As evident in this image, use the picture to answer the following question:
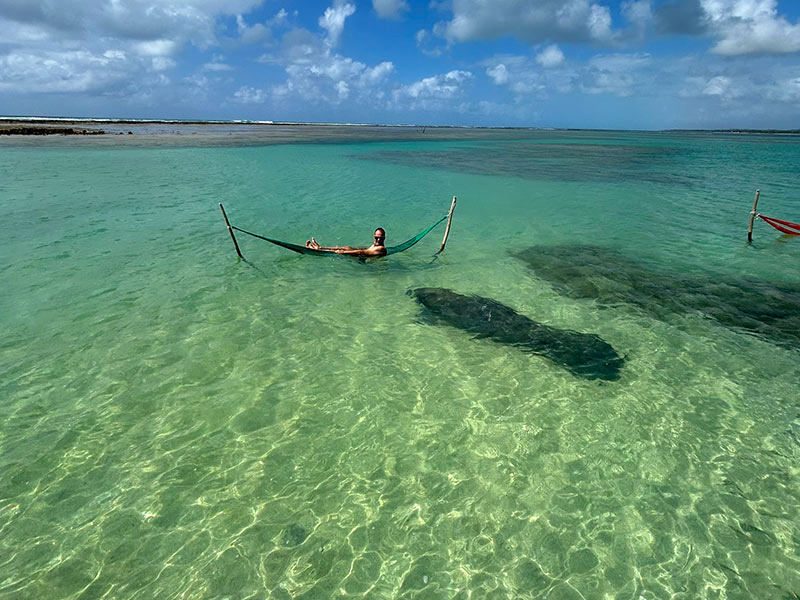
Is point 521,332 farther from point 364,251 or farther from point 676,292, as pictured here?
point 364,251

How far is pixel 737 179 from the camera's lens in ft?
102

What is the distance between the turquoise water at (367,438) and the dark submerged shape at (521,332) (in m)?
0.29

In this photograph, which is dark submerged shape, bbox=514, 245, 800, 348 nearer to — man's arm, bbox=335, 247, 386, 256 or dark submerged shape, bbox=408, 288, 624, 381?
dark submerged shape, bbox=408, 288, 624, 381

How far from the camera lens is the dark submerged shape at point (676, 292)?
9266mm

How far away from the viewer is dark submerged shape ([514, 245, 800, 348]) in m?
9.27

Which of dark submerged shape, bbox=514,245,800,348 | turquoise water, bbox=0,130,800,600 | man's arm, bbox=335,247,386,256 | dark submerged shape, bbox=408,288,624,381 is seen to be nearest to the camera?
turquoise water, bbox=0,130,800,600

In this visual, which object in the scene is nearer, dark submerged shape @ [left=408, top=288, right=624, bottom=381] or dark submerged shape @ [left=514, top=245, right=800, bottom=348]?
dark submerged shape @ [left=408, top=288, right=624, bottom=381]

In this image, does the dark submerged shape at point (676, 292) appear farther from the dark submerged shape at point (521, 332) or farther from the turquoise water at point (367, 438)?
the dark submerged shape at point (521, 332)

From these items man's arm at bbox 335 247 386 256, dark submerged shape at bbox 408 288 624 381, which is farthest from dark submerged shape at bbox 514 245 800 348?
man's arm at bbox 335 247 386 256

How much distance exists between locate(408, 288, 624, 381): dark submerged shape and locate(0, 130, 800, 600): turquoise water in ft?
0.94

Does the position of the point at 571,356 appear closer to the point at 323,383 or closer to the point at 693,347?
the point at 693,347

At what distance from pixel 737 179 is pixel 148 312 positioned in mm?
38614

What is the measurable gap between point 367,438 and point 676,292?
925cm

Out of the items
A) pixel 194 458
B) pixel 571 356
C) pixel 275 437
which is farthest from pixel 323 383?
pixel 571 356
